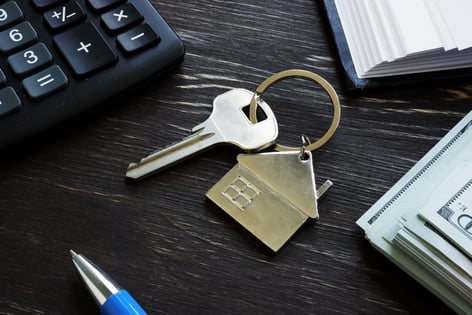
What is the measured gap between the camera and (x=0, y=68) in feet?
1.55

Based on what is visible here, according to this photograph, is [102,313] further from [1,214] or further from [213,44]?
[213,44]

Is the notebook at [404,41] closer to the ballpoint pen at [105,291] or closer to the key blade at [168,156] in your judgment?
the key blade at [168,156]

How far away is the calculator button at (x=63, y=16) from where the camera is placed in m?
0.49

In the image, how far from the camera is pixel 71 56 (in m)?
0.48

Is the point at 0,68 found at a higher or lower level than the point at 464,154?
higher

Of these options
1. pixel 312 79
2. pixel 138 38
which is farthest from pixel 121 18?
pixel 312 79

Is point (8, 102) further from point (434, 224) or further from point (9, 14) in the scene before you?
point (434, 224)

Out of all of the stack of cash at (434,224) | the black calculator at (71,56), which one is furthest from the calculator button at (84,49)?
the stack of cash at (434,224)

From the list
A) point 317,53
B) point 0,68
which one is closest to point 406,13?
point 317,53

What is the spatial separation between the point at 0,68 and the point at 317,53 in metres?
0.25

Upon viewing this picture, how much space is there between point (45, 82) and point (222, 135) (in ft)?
0.45

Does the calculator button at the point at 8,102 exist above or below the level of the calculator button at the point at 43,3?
below

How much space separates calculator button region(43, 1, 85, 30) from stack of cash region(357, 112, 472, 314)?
264 mm

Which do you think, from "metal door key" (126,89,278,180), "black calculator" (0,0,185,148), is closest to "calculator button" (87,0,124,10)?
"black calculator" (0,0,185,148)
